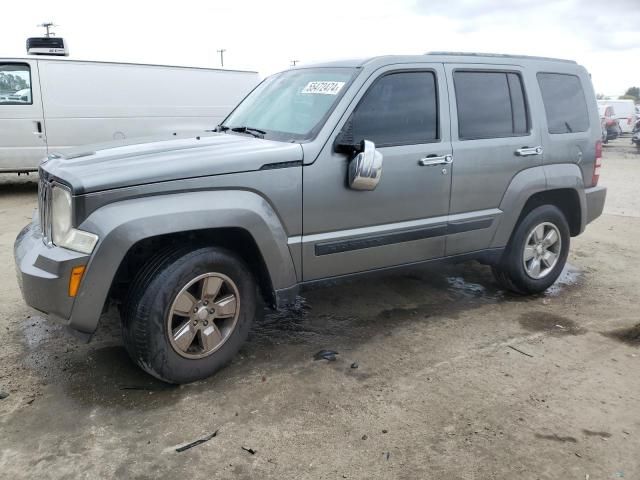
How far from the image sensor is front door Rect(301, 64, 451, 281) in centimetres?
348

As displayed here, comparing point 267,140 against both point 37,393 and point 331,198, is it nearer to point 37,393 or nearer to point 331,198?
point 331,198

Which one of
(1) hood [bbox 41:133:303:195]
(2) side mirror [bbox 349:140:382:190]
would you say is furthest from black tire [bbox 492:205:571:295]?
(1) hood [bbox 41:133:303:195]

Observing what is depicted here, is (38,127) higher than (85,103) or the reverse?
the reverse

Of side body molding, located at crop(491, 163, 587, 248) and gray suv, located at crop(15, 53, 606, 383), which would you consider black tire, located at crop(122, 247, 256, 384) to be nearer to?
gray suv, located at crop(15, 53, 606, 383)

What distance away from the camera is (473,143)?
410 cm

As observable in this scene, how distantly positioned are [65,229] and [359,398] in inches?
70.5

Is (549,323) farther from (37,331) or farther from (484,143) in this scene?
(37,331)

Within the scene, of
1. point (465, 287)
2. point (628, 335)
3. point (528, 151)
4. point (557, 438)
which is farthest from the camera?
point (465, 287)

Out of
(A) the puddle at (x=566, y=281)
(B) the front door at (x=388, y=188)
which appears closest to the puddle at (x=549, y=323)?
(A) the puddle at (x=566, y=281)

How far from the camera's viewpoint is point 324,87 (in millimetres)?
3789

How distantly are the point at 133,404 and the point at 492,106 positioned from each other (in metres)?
3.20

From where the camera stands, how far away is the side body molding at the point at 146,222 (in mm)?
2840

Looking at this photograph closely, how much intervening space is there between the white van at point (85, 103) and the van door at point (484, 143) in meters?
4.91

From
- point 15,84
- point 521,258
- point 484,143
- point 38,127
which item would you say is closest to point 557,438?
point 521,258
